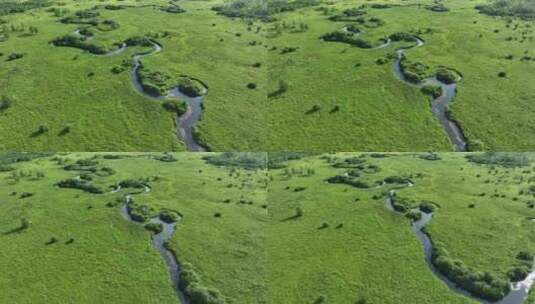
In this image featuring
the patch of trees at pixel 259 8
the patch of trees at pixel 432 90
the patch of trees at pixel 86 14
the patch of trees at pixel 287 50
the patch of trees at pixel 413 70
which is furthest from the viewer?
the patch of trees at pixel 86 14

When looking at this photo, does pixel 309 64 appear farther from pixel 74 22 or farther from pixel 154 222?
pixel 74 22

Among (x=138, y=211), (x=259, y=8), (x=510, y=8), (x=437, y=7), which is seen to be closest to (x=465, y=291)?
(x=138, y=211)

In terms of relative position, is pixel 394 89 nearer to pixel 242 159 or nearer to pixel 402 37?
pixel 402 37

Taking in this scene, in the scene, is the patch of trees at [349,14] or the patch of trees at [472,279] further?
the patch of trees at [349,14]

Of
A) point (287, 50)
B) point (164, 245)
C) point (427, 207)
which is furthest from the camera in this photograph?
point (287, 50)

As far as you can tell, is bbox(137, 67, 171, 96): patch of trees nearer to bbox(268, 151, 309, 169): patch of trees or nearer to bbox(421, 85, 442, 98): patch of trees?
bbox(268, 151, 309, 169): patch of trees

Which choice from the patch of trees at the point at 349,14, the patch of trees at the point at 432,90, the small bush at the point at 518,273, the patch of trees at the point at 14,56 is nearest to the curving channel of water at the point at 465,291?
the small bush at the point at 518,273

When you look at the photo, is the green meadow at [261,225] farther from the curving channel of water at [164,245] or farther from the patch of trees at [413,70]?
the patch of trees at [413,70]
